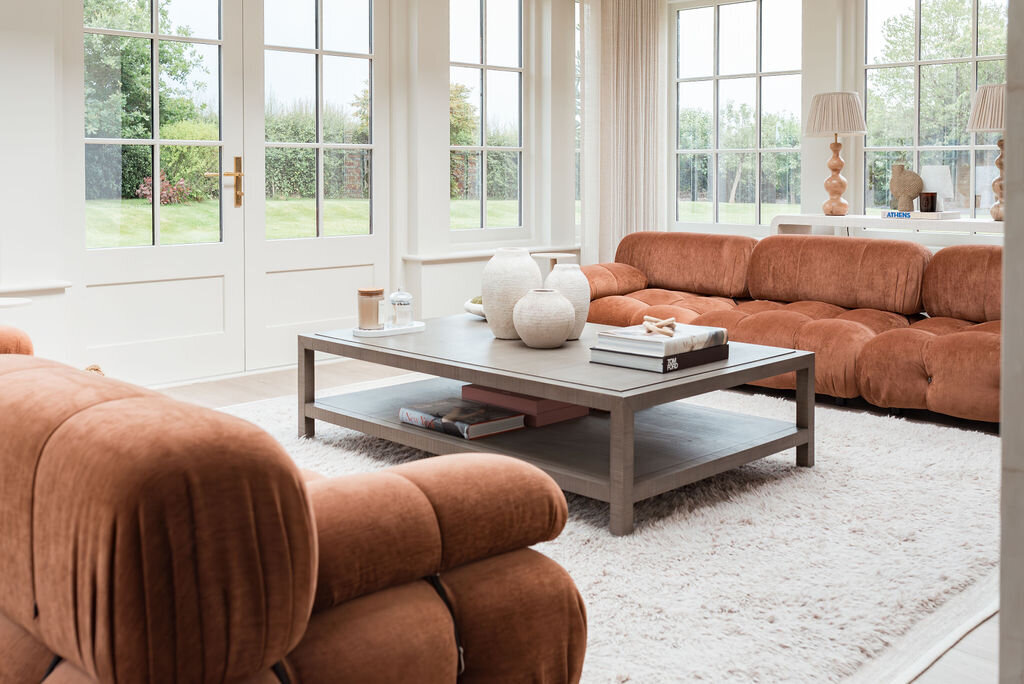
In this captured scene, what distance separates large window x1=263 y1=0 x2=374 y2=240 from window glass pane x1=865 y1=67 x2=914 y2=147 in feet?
9.76

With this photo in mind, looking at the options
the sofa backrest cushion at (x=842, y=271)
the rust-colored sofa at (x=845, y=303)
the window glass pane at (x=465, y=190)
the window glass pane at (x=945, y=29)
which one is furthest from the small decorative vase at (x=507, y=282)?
the window glass pane at (x=945, y=29)

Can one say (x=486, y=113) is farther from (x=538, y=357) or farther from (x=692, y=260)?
(x=538, y=357)

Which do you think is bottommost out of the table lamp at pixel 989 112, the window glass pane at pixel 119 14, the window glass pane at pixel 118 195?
the window glass pane at pixel 118 195

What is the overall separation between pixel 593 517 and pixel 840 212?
11.6 ft

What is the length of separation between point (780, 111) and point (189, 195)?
12.0 ft

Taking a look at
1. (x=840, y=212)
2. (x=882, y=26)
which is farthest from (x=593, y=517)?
(x=882, y=26)

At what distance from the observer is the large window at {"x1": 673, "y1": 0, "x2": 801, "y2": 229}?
634 centimetres

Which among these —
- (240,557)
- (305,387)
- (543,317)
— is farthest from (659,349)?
(240,557)

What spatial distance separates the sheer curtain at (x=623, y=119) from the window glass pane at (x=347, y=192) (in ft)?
5.39

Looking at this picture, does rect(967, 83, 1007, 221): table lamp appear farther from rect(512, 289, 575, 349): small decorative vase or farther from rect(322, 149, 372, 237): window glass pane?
rect(322, 149, 372, 237): window glass pane

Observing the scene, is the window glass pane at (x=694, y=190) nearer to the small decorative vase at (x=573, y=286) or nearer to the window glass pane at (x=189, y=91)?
the window glass pane at (x=189, y=91)

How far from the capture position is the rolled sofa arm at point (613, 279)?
17.6ft

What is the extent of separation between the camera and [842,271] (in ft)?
15.9

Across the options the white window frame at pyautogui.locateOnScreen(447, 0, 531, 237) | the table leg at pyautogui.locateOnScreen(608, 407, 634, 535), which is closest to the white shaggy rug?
the table leg at pyautogui.locateOnScreen(608, 407, 634, 535)
